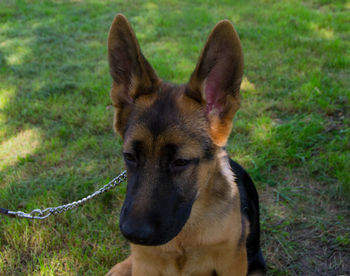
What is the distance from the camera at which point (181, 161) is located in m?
2.08

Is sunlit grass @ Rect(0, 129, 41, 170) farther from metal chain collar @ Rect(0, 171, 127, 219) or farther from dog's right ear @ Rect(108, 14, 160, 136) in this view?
dog's right ear @ Rect(108, 14, 160, 136)

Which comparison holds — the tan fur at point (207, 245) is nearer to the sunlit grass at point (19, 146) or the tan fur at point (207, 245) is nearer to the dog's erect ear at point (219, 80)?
the dog's erect ear at point (219, 80)

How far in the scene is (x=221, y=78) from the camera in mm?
2273

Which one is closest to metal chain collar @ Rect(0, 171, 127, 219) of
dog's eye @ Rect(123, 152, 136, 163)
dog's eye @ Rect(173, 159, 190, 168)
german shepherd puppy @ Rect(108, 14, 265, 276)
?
german shepherd puppy @ Rect(108, 14, 265, 276)

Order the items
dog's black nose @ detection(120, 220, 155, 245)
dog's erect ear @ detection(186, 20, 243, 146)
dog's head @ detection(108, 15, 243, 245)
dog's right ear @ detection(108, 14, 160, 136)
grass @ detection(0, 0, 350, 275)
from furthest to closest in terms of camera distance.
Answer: grass @ detection(0, 0, 350, 275)
dog's right ear @ detection(108, 14, 160, 136)
dog's erect ear @ detection(186, 20, 243, 146)
dog's head @ detection(108, 15, 243, 245)
dog's black nose @ detection(120, 220, 155, 245)

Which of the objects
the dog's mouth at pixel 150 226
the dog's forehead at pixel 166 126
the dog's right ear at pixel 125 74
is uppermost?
the dog's right ear at pixel 125 74

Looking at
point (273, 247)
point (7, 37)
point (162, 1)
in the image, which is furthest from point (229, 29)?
point (162, 1)

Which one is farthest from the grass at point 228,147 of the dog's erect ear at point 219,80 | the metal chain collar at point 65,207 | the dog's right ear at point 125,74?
the dog's erect ear at point 219,80

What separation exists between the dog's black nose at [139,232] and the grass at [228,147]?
50.7 inches

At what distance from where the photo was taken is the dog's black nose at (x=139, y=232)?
183 cm

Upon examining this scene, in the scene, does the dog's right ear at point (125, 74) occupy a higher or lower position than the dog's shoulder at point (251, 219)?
higher

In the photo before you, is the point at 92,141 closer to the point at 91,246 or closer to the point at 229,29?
the point at 91,246

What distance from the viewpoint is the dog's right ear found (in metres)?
2.25

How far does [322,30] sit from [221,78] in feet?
20.7
